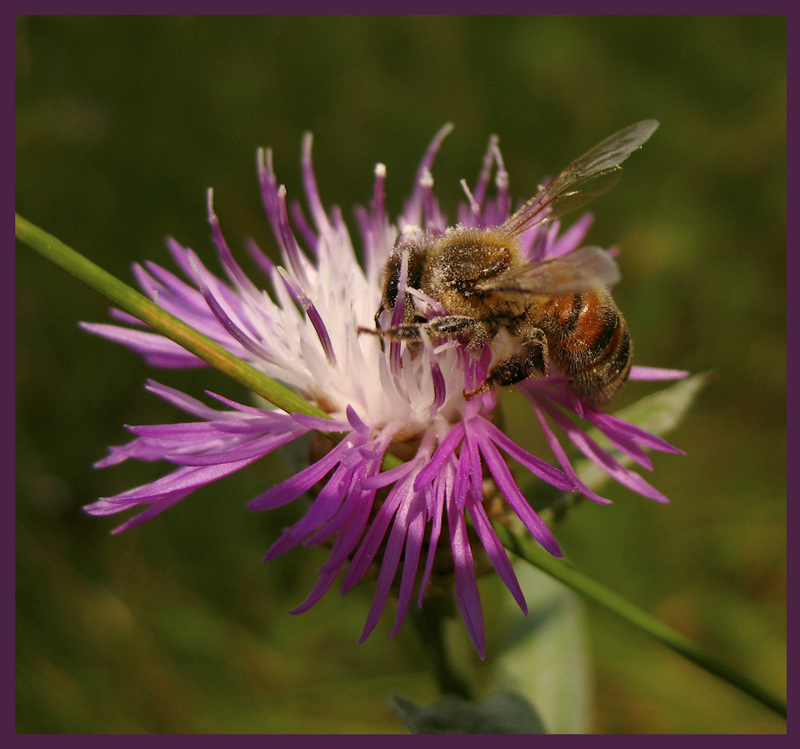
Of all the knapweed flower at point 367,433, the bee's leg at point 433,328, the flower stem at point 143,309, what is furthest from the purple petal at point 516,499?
the flower stem at point 143,309

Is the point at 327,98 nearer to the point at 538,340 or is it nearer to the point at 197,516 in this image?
the point at 197,516

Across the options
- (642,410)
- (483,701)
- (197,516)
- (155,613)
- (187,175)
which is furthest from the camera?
(187,175)

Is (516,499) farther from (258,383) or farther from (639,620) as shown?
(258,383)

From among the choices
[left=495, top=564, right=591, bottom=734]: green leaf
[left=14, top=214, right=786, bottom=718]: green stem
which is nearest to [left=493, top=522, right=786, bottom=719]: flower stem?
[left=14, top=214, right=786, bottom=718]: green stem

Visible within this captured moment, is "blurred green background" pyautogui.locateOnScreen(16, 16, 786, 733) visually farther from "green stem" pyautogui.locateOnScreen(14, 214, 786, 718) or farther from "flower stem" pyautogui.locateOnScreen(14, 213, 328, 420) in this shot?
"flower stem" pyautogui.locateOnScreen(14, 213, 328, 420)

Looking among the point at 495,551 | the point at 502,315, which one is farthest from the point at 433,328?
the point at 495,551

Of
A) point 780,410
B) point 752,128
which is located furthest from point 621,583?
point 752,128
